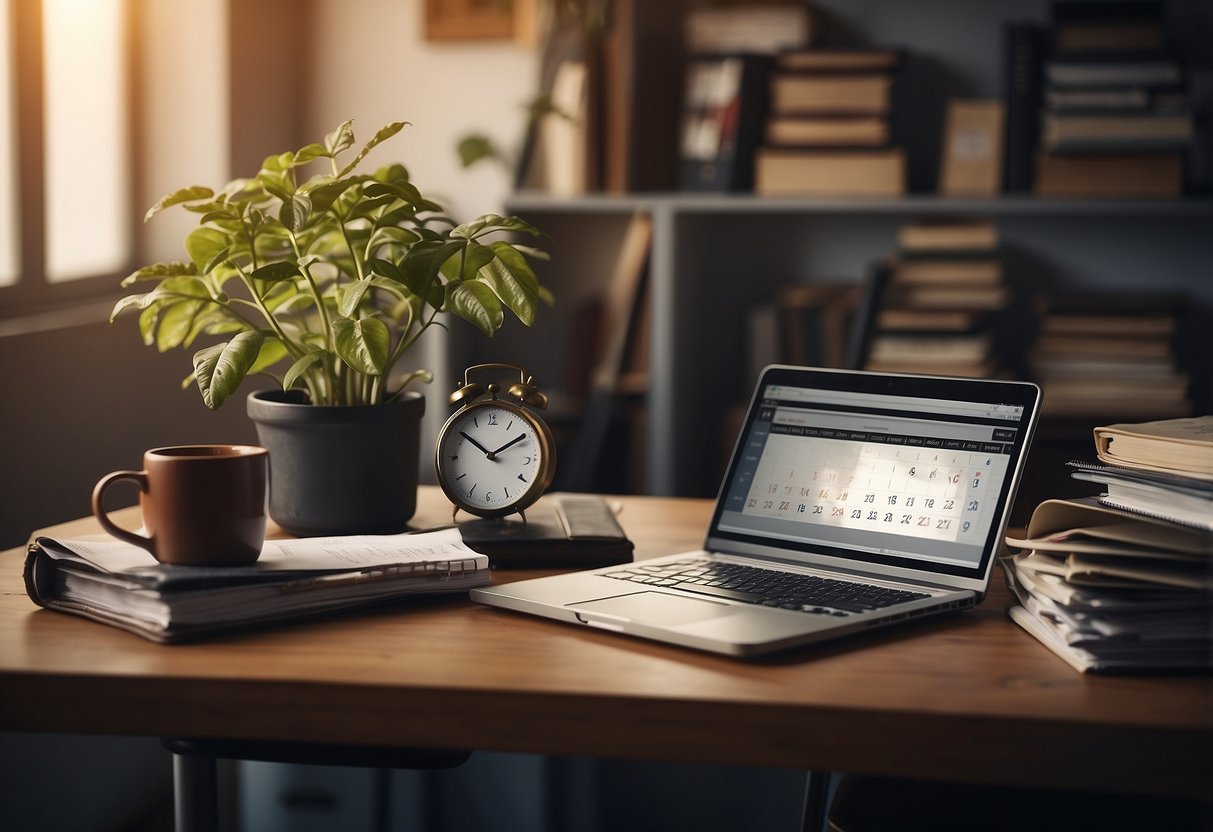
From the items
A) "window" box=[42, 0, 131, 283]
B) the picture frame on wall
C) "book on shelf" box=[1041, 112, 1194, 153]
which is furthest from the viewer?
the picture frame on wall

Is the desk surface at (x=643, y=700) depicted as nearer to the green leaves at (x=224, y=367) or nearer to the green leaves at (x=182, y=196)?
the green leaves at (x=224, y=367)

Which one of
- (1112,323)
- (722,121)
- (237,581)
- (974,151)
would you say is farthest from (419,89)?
(237,581)

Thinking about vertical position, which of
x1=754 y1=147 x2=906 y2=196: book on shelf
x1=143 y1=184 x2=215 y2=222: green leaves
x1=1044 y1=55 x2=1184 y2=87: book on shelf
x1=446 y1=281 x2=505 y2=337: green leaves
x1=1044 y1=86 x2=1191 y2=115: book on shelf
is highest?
x1=1044 y1=55 x2=1184 y2=87: book on shelf

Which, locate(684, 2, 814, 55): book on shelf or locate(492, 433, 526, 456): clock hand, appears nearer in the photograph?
locate(492, 433, 526, 456): clock hand

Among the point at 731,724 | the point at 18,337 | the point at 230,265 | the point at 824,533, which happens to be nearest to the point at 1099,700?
the point at 731,724

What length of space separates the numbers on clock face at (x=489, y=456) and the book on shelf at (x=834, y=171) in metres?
1.67

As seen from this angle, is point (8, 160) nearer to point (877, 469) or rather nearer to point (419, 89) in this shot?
point (419, 89)

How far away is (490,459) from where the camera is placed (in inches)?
51.2

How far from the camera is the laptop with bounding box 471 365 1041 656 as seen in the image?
105 cm

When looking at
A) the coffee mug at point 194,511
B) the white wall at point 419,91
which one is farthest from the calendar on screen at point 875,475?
the white wall at point 419,91

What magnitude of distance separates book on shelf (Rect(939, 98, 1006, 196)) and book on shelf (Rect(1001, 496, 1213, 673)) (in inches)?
74.5

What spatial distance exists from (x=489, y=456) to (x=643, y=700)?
47cm

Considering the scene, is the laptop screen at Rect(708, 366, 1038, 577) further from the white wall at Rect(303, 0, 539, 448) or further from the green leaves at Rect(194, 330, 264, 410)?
the white wall at Rect(303, 0, 539, 448)

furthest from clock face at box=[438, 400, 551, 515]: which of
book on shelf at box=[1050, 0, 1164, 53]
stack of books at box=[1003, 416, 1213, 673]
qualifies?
book on shelf at box=[1050, 0, 1164, 53]
